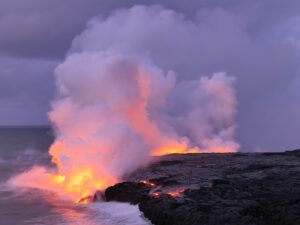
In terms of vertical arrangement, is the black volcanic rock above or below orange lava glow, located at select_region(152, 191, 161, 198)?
above

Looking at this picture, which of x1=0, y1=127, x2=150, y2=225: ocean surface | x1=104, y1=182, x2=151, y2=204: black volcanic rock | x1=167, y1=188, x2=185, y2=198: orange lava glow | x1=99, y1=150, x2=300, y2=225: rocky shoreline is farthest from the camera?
x1=104, y1=182, x2=151, y2=204: black volcanic rock

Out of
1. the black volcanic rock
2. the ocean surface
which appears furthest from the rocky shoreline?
the ocean surface

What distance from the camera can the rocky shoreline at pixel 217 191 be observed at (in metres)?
33.4

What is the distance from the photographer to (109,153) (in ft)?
192

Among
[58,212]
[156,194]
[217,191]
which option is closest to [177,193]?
[156,194]

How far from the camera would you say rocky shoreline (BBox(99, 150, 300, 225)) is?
109 ft

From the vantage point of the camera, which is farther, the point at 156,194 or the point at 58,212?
the point at 58,212

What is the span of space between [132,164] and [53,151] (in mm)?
11464

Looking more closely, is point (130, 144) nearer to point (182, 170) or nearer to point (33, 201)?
point (182, 170)

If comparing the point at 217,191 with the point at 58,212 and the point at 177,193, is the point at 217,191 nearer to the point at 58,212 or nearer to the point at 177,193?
A: the point at 177,193

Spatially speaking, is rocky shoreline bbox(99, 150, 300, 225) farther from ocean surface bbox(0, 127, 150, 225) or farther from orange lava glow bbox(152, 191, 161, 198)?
ocean surface bbox(0, 127, 150, 225)

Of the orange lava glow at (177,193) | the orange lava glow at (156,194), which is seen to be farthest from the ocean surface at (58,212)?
the orange lava glow at (177,193)

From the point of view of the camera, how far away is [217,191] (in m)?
41.1

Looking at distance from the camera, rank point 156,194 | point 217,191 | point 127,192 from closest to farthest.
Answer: point 217,191
point 156,194
point 127,192
